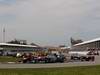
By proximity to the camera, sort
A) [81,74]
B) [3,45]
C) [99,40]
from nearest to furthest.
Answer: [81,74] → [99,40] → [3,45]

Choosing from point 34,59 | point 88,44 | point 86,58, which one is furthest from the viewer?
point 88,44

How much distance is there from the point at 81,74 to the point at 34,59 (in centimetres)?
3220

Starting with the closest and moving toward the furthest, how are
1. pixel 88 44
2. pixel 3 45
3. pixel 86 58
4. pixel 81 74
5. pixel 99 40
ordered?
pixel 81 74 < pixel 86 58 < pixel 99 40 < pixel 3 45 < pixel 88 44

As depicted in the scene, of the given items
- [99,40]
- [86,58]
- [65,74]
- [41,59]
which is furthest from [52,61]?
[99,40]

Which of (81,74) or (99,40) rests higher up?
(99,40)

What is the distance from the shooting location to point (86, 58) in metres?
69.8

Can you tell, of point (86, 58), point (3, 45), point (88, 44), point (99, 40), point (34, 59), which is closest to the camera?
point (34, 59)

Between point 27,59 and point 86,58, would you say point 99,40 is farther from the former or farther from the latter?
point 27,59

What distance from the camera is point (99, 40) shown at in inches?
6432

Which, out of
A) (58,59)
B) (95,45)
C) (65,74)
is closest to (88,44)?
(95,45)

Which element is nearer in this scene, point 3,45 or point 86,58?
point 86,58

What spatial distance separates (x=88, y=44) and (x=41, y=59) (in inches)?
5454

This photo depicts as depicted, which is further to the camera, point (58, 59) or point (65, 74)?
point (58, 59)

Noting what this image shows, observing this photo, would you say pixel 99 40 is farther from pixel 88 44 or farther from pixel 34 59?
pixel 34 59
